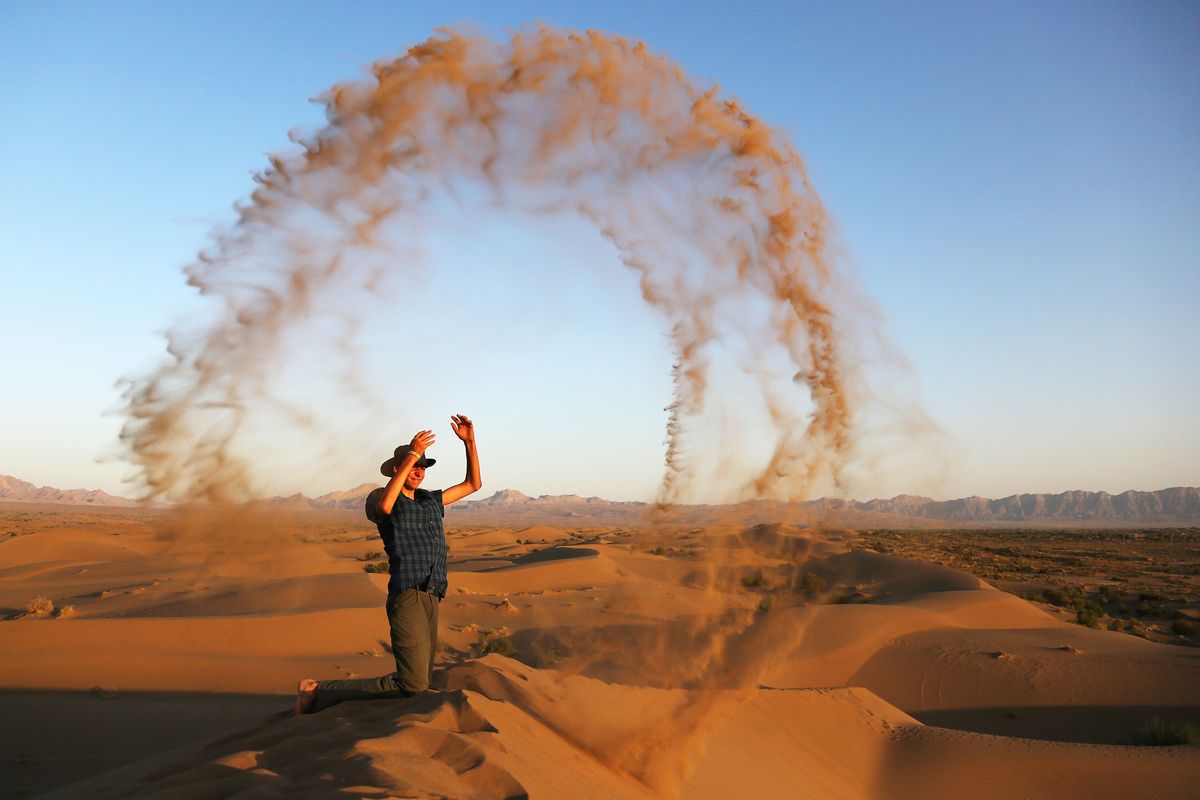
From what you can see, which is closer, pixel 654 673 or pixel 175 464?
pixel 654 673

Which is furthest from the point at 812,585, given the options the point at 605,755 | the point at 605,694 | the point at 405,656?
the point at 405,656

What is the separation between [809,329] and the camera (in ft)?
34.4

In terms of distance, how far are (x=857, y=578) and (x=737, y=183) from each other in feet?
71.4

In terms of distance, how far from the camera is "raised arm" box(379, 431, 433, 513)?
18.3 ft

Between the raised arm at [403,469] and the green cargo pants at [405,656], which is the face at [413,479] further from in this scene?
the green cargo pants at [405,656]

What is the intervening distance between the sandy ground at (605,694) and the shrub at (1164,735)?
36.8 inches

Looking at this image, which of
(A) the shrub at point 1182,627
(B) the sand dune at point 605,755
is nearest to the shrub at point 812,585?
(A) the shrub at point 1182,627

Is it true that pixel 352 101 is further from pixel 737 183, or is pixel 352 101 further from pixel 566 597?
pixel 566 597

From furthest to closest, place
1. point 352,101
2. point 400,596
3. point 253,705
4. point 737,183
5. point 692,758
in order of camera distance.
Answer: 1. point 737,183
2. point 352,101
3. point 253,705
4. point 692,758
5. point 400,596

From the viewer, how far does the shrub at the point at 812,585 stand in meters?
25.0

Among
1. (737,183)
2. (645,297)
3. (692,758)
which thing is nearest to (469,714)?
(692,758)

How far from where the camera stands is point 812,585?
25234mm

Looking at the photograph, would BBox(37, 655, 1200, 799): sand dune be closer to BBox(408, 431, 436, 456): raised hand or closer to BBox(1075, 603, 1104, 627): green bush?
BBox(408, 431, 436, 456): raised hand

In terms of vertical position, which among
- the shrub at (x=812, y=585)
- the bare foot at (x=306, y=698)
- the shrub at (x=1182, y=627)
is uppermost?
the bare foot at (x=306, y=698)
